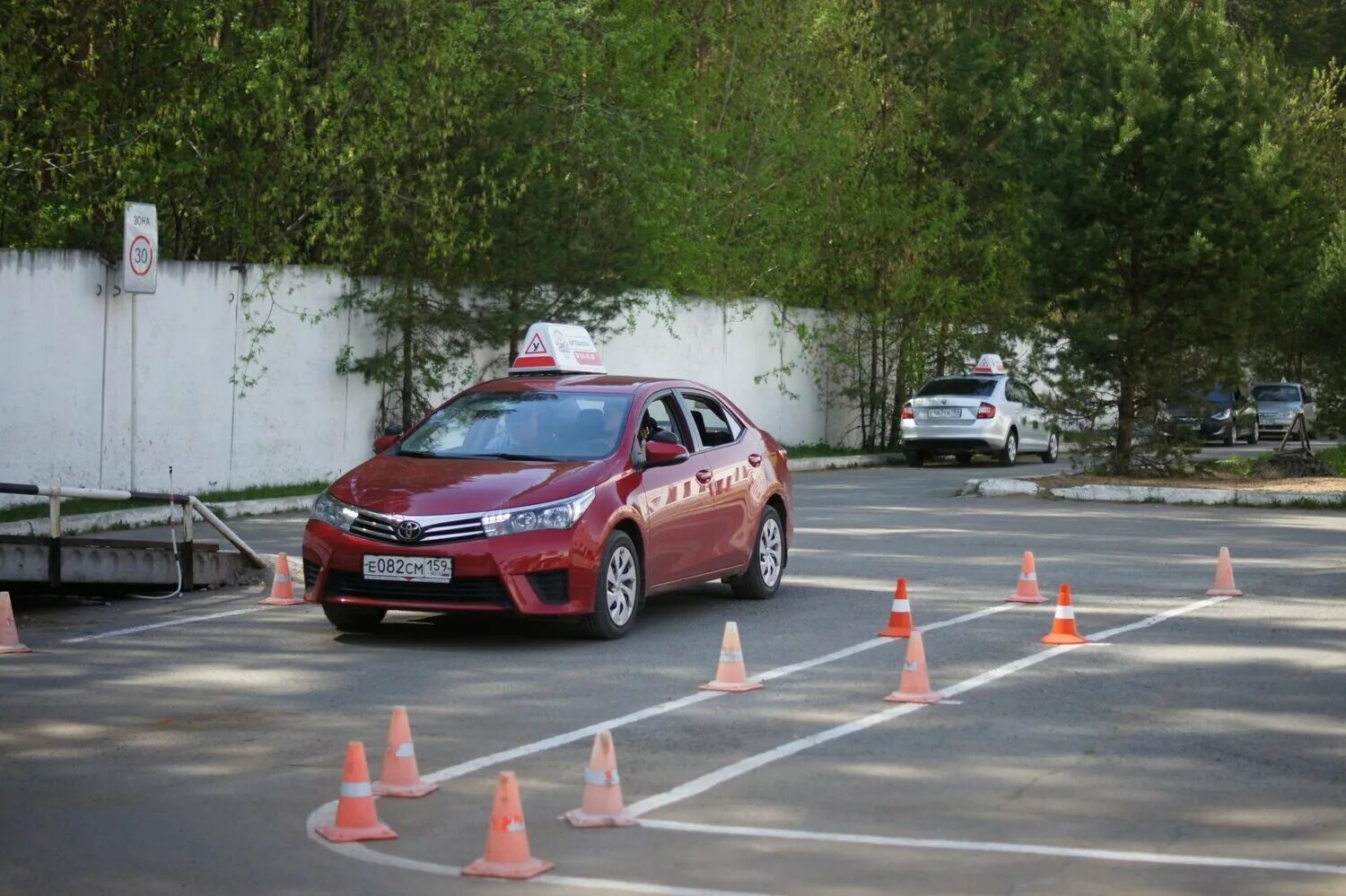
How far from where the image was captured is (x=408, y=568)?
11711mm

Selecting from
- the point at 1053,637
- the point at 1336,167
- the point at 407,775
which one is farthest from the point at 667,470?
the point at 1336,167

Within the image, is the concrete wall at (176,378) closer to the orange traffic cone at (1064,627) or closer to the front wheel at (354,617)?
the front wheel at (354,617)

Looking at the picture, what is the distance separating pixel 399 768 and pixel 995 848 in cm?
217

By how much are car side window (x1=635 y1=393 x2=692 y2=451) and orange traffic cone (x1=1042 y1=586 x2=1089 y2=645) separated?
2735mm

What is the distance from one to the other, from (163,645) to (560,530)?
247 cm

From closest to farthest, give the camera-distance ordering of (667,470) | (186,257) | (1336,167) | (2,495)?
(667,470) < (2,495) < (186,257) < (1336,167)

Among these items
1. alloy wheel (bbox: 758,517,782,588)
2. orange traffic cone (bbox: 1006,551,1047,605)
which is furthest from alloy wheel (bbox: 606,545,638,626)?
orange traffic cone (bbox: 1006,551,1047,605)

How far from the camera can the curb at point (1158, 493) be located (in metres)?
25.3

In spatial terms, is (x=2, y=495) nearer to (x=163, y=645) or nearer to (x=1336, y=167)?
(x=163, y=645)

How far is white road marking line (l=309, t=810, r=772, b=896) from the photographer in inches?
246

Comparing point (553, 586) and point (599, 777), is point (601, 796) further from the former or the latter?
point (553, 586)

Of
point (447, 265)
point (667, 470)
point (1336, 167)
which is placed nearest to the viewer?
point (667, 470)

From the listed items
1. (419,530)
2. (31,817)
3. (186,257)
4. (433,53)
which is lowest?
A: (31,817)

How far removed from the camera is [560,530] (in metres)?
11.8
